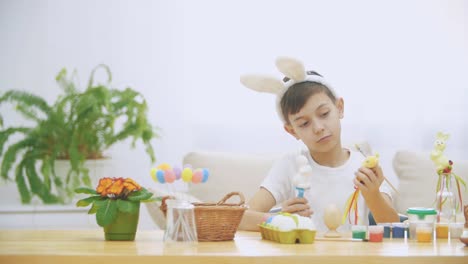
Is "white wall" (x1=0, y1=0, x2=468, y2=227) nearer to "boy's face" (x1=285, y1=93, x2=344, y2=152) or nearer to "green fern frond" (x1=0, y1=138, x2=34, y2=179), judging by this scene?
"green fern frond" (x1=0, y1=138, x2=34, y2=179)

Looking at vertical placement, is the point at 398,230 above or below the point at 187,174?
below

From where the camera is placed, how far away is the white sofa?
10.4 ft

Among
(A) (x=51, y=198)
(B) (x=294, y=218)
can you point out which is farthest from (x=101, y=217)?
Result: (A) (x=51, y=198)

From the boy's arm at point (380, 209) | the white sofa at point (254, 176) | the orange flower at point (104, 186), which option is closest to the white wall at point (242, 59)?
the white sofa at point (254, 176)

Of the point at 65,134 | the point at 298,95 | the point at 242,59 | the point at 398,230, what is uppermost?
the point at 242,59

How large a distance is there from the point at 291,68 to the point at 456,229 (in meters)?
0.68

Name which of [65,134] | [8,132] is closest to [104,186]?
[65,134]

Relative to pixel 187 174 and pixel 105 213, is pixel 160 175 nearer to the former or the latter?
pixel 187 174

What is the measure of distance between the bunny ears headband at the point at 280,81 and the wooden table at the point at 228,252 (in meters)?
0.57

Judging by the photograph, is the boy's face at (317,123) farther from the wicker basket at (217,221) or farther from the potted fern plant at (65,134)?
the potted fern plant at (65,134)

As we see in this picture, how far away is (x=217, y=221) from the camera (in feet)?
5.61

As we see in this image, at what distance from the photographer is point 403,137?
3912 mm

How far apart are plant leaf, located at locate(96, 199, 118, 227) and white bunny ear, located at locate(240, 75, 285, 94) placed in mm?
581

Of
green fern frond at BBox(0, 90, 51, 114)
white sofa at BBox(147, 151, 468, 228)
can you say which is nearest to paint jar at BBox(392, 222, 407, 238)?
white sofa at BBox(147, 151, 468, 228)
